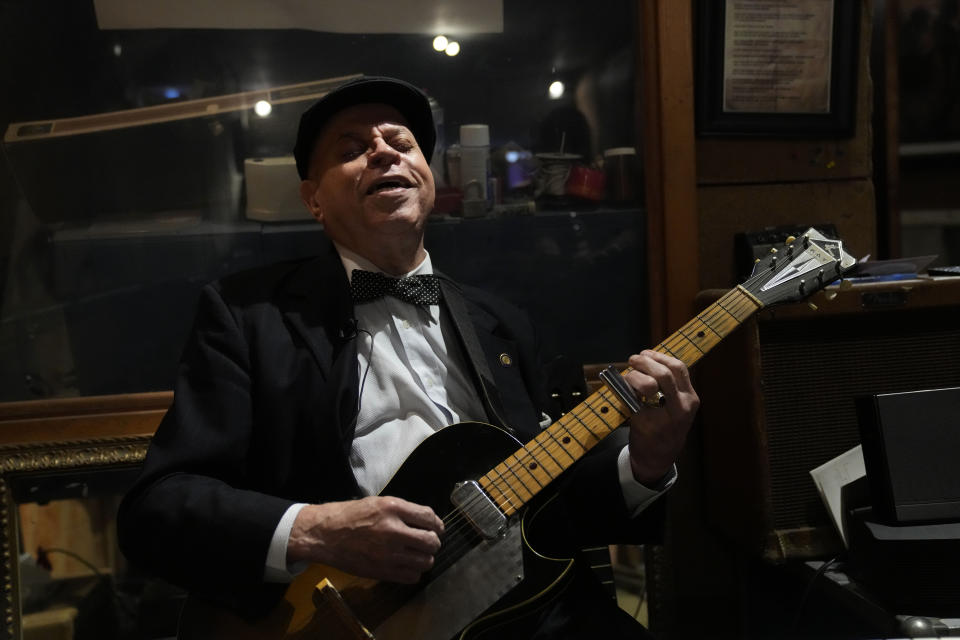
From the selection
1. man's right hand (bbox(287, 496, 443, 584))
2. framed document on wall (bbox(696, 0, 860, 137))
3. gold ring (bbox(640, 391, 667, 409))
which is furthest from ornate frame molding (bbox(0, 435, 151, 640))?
framed document on wall (bbox(696, 0, 860, 137))

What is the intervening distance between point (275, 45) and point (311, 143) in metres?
0.51

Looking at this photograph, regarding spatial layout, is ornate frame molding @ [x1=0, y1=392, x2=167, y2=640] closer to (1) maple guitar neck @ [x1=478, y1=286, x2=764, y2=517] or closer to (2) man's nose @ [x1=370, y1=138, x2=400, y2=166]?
(2) man's nose @ [x1=370, y1=138, x2=400, y2=166]

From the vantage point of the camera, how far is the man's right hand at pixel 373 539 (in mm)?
1586

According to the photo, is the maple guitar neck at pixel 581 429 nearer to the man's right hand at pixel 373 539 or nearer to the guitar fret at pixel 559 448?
the guitar fret at pixel 559 448

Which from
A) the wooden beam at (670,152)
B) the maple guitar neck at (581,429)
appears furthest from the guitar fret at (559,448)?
the wooden beam at (670,152)

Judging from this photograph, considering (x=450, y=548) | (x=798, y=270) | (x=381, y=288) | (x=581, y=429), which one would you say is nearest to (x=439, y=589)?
(x=450, y=548)

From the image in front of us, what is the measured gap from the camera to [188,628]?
1.72m

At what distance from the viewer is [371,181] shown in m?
2.01

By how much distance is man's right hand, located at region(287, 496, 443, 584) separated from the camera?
5.20 feet

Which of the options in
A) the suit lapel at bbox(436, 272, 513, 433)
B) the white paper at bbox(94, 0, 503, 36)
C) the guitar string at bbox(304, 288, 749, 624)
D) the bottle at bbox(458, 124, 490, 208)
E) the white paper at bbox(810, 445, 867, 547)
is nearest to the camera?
the guitar string at bbox(304, 288, 749, 624)

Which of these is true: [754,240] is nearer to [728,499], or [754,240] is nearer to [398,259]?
[728,499]

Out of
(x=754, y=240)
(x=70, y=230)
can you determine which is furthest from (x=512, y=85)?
(x=70, y=230)

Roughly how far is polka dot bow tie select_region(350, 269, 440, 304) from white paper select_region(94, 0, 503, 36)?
35.7 inches

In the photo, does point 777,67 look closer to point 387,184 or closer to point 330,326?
point 387,184
